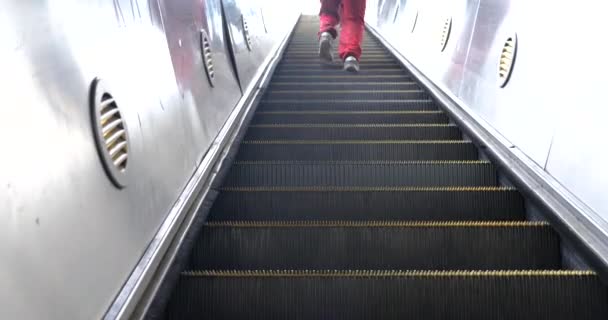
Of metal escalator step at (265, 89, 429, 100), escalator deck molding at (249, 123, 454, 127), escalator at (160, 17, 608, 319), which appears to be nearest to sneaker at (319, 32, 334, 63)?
metal escalator step at (265, 89, 429, 100)

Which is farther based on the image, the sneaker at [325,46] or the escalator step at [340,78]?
the sneaker at [325,46]

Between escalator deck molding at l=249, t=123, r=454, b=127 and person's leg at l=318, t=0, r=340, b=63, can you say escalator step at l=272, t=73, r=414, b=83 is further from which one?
escalator deck molding at l=249, t=123, r=454, b=127

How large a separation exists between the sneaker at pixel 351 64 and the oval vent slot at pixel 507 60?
2.39 metres

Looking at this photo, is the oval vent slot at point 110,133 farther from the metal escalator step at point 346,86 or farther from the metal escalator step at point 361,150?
the metal escalator step at point 346,86

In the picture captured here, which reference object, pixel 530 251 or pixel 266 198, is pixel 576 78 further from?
pixel 266 198

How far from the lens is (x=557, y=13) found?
2.47m

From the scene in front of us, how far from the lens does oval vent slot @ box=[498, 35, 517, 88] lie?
2911 mm

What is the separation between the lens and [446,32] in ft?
15.1

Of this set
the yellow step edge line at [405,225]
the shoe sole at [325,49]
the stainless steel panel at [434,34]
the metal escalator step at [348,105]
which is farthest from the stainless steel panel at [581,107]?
the shoe sole at [325,49]

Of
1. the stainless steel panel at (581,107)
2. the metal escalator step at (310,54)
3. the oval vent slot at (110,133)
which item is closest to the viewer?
the oval vent slot at (110,133)

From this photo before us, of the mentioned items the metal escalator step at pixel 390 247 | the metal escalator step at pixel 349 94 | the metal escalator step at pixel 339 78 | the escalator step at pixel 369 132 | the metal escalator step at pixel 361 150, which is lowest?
the metal escalator step at pixel 339 78

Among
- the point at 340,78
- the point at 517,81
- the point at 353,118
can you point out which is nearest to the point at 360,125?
the point at 353,118

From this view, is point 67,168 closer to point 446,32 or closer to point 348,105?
point 348,105

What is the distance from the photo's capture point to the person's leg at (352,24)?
5367 mm
